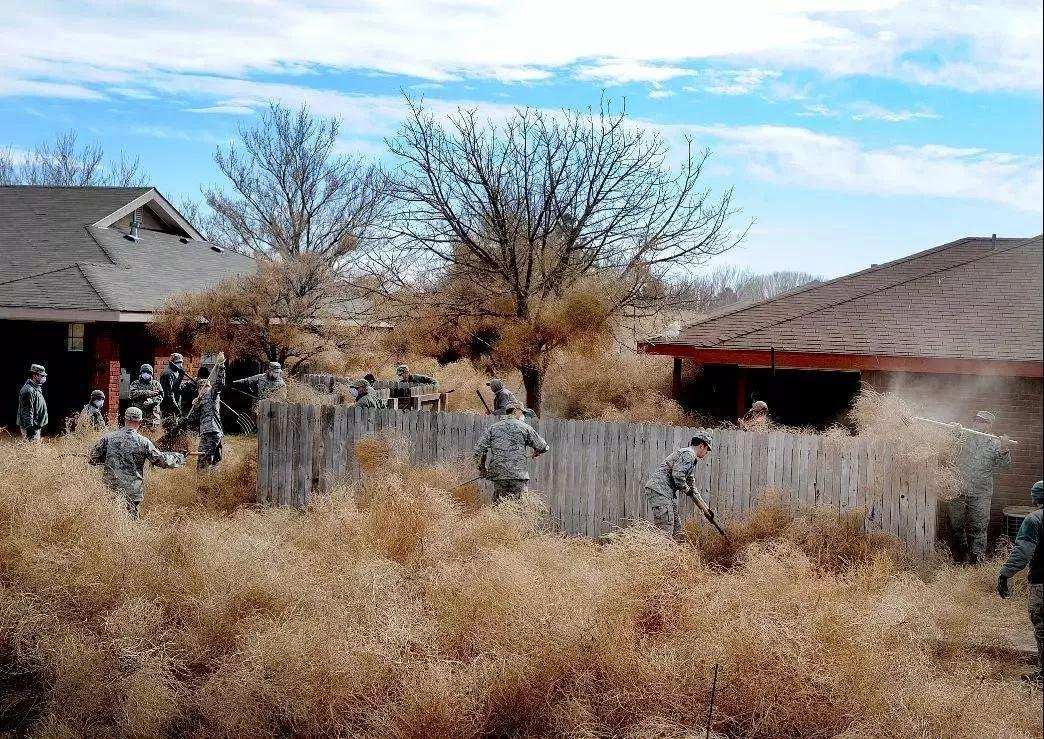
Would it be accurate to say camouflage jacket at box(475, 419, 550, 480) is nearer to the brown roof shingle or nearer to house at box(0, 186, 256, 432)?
the brown roof shingle

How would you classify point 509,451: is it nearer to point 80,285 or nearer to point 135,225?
point 80,285

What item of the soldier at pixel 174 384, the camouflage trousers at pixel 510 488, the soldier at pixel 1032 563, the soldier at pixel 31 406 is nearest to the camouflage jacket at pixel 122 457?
the camouflage trousers at pixel 510 488

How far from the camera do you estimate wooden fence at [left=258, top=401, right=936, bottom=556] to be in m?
9.52

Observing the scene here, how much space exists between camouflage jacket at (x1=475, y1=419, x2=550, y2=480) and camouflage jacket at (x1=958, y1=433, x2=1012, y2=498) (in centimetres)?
428

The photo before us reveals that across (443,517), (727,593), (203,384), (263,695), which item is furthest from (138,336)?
(727,593)

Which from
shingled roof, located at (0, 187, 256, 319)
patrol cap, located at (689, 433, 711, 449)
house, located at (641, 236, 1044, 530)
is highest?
shingled roof, located at (0, 187, 256, 319)

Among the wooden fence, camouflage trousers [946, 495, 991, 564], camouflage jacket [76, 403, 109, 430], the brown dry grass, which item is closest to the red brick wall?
camouflage jacket [76, 403, 109, 430]

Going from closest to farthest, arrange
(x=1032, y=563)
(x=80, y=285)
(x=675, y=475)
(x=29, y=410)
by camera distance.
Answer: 1. (x=1032, y=563)
2. (x=675, y=475)
3. (x=29, y=410)
4. (x=80, y=285)

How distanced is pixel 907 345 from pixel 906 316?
3.53 feet

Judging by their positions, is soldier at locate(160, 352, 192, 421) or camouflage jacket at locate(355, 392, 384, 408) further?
soldier at locate(160, 352, 192, 421)

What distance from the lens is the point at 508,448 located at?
10016mm

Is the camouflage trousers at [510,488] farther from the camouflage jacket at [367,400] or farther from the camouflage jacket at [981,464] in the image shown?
the camouflage jacket at [981,464]

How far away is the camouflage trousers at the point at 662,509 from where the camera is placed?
374 inches

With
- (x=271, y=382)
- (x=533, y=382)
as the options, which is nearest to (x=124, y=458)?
(x=271, y=382)
